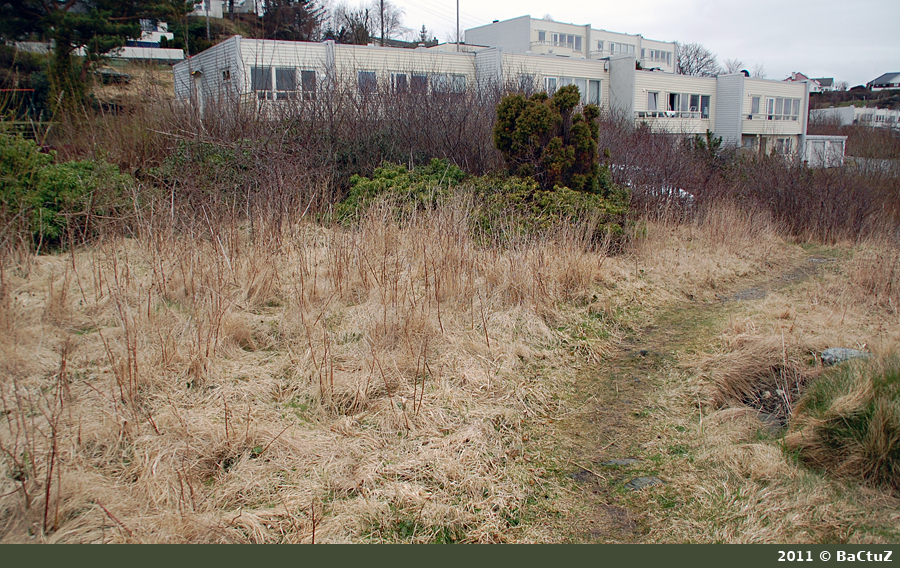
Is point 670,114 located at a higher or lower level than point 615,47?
lower

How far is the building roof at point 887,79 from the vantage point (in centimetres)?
8641

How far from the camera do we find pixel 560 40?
52500 millimetres

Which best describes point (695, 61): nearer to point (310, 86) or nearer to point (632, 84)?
point (632, 84)

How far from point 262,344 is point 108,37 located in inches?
969

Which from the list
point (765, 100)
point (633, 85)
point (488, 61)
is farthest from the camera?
point (765, 100)

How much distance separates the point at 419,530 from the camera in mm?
2963

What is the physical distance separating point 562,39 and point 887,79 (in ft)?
213

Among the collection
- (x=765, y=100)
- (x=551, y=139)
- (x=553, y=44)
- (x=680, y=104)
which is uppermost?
(x=553, y=44)

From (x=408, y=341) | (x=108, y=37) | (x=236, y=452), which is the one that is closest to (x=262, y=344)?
(x=408, y=341)

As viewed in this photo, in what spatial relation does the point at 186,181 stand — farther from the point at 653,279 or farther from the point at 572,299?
the point at 653,279

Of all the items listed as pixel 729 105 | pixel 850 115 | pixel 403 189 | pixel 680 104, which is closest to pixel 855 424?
pixel 403 189

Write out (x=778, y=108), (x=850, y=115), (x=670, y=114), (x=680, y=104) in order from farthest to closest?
1. (x=850, y=115)
2. (x=778, y=108)
3. (x=680, y=104)
4. (x=670, y=114)

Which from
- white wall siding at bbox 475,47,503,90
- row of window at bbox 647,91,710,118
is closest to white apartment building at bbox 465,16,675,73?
row of window at bbox 647,91,710,118

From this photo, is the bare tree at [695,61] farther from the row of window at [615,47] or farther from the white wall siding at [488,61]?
the white wall siding at [488,61]
